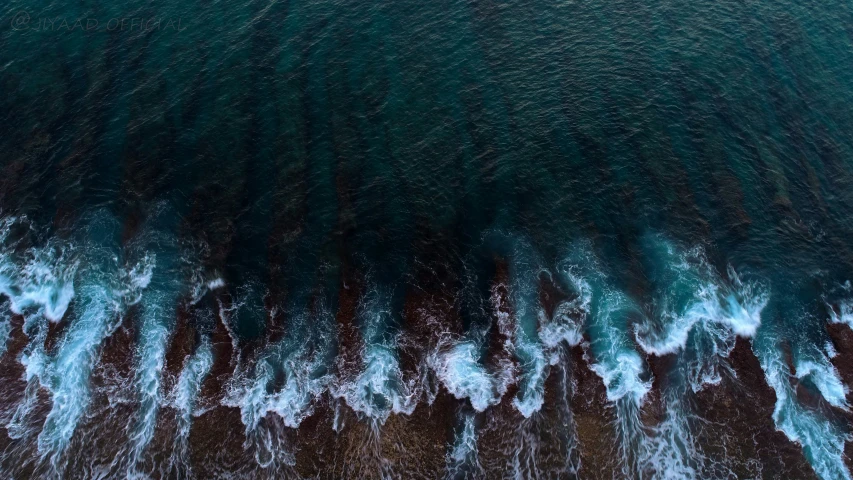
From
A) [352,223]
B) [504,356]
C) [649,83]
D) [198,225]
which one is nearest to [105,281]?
[198,225]

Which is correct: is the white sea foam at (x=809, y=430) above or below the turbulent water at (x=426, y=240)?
below

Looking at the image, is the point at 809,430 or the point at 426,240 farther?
the point at 426,240

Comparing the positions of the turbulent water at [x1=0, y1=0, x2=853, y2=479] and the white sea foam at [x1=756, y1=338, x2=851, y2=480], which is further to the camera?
the turbulent water at [x1=0, y1=0, x2=853, y2=479]

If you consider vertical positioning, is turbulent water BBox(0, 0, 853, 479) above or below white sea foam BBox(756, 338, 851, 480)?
above

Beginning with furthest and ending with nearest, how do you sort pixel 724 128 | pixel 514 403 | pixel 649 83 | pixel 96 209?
pixel 649 83, pixel 724 128, pixel 96 209, pixel 514 403

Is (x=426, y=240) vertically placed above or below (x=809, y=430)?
above

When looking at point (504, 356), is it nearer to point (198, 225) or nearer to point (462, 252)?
point (462, 252)

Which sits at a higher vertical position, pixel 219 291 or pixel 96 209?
pixel 96 209

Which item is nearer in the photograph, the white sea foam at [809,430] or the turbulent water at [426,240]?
the white sea foam at [809,430]
